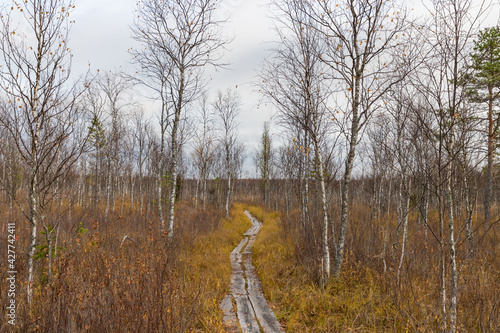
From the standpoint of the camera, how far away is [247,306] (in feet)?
16.5

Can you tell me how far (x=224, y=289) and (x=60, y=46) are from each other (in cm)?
554

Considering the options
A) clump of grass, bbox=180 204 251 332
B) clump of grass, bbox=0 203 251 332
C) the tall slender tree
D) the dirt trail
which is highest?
the tall slender tree

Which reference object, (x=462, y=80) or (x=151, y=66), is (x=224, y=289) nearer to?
(x=462, y=80)

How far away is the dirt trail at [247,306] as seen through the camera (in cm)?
428

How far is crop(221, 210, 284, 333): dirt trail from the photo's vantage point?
4277mm

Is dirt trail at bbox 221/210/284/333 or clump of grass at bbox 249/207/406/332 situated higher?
clump of grass at bbox 249/207/406/332

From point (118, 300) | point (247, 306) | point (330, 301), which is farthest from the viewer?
point (247, 306)

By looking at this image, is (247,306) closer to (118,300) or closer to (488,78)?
(118,300)

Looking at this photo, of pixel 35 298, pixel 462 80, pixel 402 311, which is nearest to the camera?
pixel 462 80

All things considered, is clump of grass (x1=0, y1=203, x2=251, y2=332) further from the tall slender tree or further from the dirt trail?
the tall slender tree

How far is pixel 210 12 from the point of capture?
759cm

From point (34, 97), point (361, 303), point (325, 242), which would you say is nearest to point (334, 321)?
point (361, 303)

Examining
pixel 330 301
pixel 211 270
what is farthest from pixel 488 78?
pixel 211 270

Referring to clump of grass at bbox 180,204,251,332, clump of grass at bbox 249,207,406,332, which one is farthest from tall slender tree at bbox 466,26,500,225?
clump of grass at bbox 180,204,251,332
